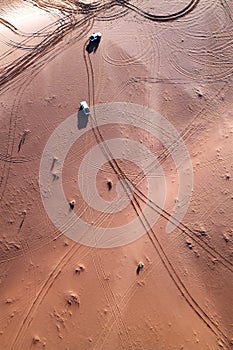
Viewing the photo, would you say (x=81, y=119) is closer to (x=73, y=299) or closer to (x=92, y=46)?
(x=92, y=46)

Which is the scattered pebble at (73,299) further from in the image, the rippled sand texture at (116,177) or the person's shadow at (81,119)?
the person's shadow at (81,119)

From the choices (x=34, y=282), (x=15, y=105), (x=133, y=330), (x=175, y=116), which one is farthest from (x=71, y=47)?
(x=133, y=330)

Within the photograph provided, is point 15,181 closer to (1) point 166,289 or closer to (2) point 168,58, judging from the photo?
(1) point 166,289

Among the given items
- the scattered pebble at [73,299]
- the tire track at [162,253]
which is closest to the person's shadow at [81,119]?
the tire track at [162,253]

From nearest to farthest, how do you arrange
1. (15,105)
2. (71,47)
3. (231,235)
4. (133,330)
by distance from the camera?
(133,330) < (231,235) < (15,105) < (71,47)

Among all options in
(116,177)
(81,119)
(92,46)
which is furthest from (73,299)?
(92,46)
